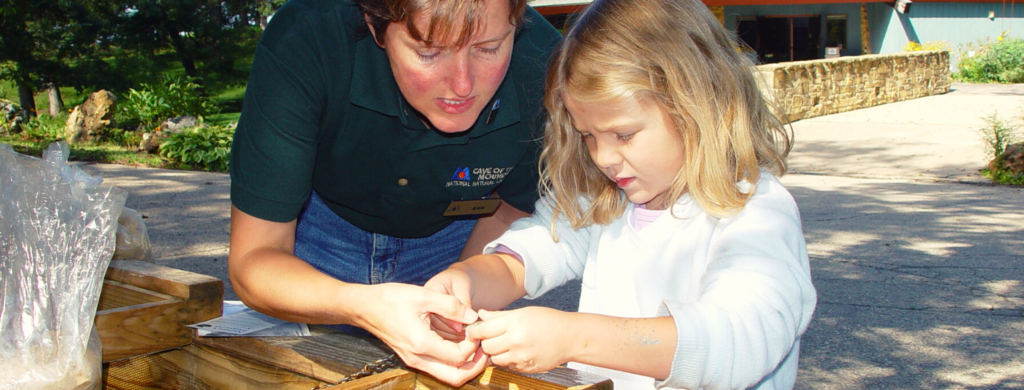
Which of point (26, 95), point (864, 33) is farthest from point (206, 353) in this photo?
point (864, 33)

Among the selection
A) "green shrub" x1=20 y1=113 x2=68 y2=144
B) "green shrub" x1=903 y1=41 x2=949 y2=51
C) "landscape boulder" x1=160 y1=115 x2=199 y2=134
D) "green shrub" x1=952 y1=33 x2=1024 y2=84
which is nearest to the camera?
"landscape boulder" x1=160 y1=115 x2=199 y2=134

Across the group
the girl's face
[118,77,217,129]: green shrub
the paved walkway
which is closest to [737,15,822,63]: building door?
the paved walkway

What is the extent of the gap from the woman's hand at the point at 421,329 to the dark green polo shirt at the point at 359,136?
46cm

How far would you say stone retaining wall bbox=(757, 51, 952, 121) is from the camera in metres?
12.7

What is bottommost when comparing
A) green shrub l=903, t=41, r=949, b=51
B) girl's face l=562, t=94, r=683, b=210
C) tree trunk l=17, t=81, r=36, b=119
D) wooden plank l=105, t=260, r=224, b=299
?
wooden plank l=105, t=260, r=224, b=299

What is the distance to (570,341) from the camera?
4.33 ft

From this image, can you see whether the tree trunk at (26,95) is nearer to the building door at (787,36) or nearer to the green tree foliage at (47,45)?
the green tree foliage at (47,45)

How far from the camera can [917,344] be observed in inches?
144

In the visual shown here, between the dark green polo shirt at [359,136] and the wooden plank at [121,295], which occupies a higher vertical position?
the dark green polo shirt at [359,136]

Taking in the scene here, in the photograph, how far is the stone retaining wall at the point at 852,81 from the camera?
1269 centimetres

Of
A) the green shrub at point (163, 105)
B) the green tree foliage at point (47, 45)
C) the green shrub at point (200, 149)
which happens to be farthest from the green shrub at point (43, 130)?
the green shrub at point (200, 149)

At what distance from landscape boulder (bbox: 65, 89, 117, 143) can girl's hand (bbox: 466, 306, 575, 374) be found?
39.9 feet

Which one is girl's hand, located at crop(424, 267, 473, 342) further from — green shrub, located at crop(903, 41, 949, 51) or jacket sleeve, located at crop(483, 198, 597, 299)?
green shrub, located at crop(903, 41, 949, 51)

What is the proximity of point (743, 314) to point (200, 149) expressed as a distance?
917 cm
